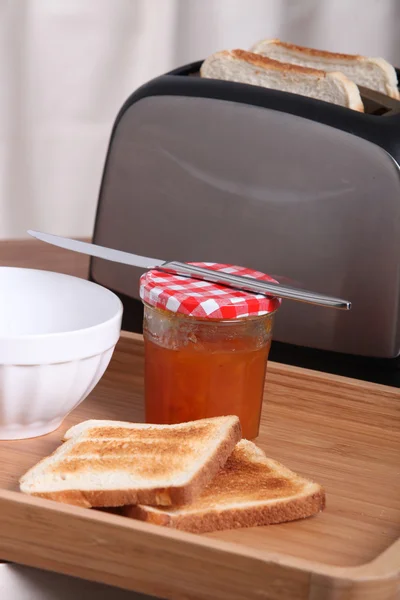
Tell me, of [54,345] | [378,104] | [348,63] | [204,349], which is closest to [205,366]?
[204,349]

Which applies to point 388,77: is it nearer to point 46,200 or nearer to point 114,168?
point 114,168

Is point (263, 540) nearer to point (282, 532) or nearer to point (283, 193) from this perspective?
point (282, 532)

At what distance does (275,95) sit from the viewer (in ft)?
2.74

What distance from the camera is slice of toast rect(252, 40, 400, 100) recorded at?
3.16ft

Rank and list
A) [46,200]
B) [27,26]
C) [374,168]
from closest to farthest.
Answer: [374,168]
[27,26]
[46,200]

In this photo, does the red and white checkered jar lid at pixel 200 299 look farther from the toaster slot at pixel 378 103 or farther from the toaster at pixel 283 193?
the toaster slot at pixel 378 103

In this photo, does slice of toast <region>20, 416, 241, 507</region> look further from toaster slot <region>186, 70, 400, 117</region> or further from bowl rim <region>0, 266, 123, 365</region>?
toaster slot <region>186, 70, 400, 117</region>

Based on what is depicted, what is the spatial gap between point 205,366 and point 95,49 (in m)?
0.89

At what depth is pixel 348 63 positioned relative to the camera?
985 mm

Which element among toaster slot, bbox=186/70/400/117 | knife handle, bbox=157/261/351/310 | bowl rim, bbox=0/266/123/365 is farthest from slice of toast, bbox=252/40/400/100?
bowl rim, bbox=0/266/123/365

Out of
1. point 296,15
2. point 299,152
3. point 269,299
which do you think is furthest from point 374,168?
point 296,15

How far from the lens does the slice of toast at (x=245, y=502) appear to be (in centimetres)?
57

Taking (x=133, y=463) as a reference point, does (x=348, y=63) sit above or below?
above

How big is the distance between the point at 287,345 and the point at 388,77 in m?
0.32
